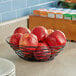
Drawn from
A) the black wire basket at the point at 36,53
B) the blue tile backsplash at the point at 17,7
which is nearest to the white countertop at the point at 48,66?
the black wire basket at the point at 36,53

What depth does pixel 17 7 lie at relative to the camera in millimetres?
1817

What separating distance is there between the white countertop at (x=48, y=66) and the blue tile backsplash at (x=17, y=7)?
0.44 m

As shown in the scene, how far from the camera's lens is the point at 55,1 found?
237cm

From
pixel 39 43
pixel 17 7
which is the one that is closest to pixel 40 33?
pixel 39 43

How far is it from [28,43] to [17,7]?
81cm

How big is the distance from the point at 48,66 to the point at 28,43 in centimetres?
15

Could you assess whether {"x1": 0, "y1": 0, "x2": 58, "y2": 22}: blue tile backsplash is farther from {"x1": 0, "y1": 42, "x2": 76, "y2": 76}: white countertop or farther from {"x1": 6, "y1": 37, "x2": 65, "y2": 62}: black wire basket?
{"x1": 6, "y1": 37, "x2": 65, "y2": 62}: black wire basket

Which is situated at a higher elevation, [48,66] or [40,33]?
[40,33]

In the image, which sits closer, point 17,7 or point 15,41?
point 15,41

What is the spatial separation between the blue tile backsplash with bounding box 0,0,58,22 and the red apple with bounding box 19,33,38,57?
2.04ft

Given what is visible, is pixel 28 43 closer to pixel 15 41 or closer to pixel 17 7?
pixel 15 41

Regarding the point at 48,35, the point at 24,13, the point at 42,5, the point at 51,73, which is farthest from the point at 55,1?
the point at 51,73

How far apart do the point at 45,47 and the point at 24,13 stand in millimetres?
902

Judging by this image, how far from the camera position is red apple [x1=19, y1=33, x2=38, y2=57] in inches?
41.6
